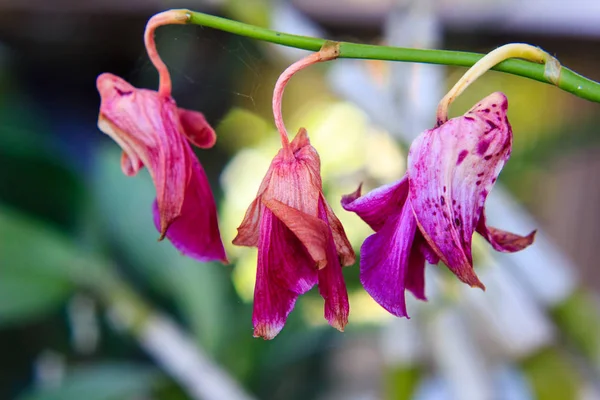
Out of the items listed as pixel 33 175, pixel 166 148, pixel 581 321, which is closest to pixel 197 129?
pixel 166 148

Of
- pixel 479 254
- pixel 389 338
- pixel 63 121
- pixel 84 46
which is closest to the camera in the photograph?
pixel 479 254

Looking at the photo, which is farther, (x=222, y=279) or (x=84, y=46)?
(x=84, y=46)

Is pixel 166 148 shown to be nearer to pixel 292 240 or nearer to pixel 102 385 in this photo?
pixel 292 240

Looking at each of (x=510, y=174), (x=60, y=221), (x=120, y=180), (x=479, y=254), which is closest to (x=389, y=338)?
(x=479, y=254)

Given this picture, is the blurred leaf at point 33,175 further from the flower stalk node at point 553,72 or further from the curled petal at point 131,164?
the flower stalk node at point 553,72

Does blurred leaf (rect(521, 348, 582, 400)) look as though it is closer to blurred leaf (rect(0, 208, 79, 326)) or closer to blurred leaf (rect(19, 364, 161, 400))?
blurred leaf (rect(19, 364, 161, 400))

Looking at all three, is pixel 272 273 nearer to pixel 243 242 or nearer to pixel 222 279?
pixel 243 242

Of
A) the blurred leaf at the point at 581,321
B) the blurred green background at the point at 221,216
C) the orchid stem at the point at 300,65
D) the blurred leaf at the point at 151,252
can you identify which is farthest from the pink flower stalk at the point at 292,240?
the blurred leaf at the point at 151,252
